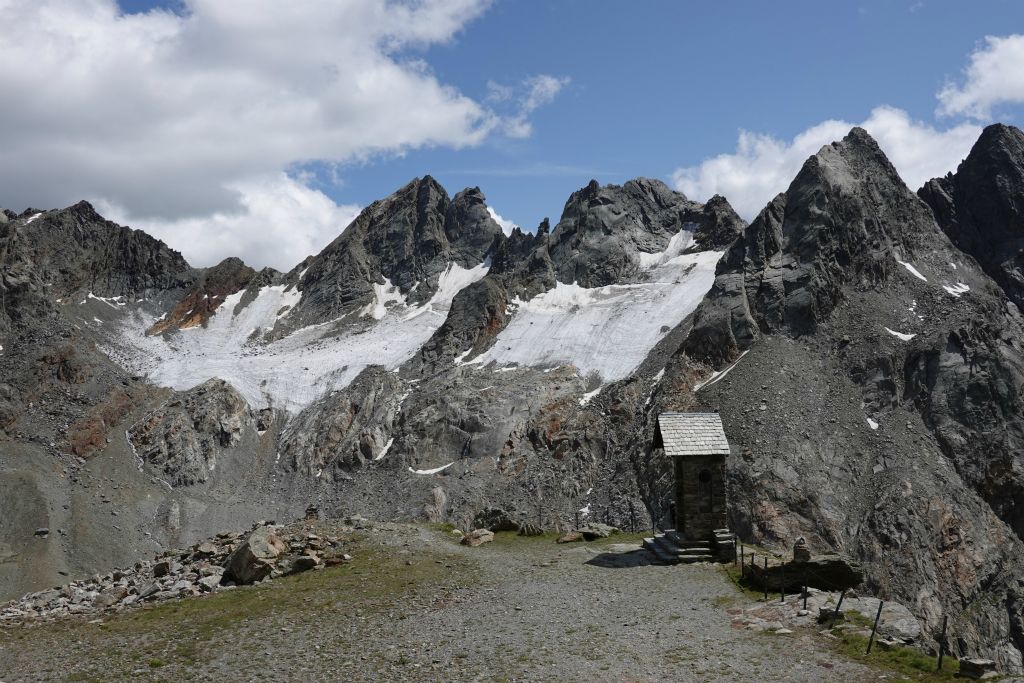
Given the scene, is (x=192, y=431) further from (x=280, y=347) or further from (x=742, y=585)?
(x=742, y=585)

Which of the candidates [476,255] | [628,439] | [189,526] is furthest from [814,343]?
[476,255]

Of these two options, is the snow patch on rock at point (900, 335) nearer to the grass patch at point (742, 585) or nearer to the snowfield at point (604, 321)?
the snowfield at point (604, 321)

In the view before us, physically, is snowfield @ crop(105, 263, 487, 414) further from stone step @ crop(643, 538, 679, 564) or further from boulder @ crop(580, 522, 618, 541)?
stone step @ crop(643, 538, 679, 564)

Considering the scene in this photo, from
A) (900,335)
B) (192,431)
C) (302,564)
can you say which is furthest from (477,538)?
(192,431)

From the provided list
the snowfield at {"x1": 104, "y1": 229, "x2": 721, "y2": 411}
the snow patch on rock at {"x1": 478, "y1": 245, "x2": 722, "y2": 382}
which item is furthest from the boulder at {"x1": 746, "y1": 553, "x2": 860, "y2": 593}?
the snow patch on rock at {"x1": 478, "y1": 245, "x2": 722, "y2": 382}

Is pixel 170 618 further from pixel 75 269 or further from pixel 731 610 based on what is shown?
pixel 75 269

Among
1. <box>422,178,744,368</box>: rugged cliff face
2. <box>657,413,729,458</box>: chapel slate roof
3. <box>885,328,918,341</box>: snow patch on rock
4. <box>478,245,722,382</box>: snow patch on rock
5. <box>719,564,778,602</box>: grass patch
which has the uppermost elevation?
<box>422,178,744,368</box>: rugged cliff face

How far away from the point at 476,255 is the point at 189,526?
96891mm

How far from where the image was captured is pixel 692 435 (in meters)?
32.4

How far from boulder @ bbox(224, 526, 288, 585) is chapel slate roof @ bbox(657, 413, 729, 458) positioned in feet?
51.6

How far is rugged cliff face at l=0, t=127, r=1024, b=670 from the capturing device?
60781 mm

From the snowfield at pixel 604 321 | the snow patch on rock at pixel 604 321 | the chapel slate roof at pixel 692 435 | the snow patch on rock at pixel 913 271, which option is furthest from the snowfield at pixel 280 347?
the chapel slate roof at pixel 692 435

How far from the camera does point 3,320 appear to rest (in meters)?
106

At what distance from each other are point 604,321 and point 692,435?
238 ft
